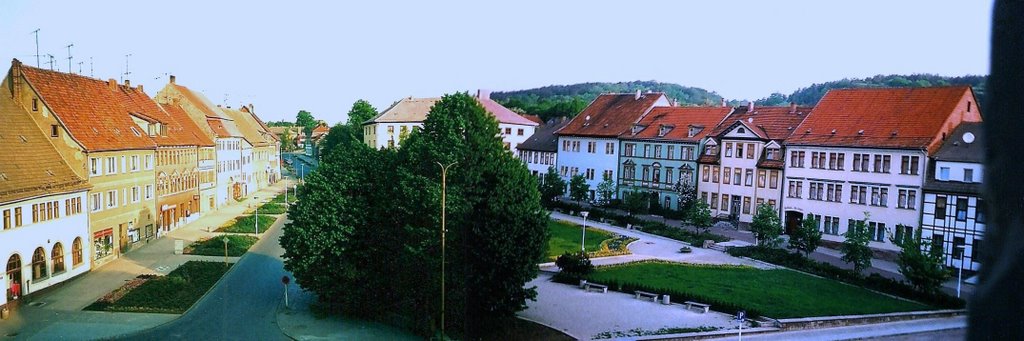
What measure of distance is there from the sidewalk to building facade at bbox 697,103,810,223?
66.9 feet

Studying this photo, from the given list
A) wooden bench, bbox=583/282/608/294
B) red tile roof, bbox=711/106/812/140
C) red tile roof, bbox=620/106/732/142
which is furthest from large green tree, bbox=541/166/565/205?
wooden bench, bbox=583/282/608/294

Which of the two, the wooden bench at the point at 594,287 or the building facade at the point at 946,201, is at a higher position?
the building facade at the point at 946,201

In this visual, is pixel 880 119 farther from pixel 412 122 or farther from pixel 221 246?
pixel 412 122

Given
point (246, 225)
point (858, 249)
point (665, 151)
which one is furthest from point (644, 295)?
point (246, 225)

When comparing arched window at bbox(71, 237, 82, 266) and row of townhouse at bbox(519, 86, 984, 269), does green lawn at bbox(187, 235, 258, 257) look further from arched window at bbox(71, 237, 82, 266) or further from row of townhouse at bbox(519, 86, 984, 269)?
row of townhouse at bbox(519, 86, 984, 269)

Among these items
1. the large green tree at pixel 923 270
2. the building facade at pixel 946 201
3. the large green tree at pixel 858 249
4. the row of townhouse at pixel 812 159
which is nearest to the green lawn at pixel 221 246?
the row of townhouse at pixel 812 159

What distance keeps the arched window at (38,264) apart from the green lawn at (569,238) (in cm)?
1466

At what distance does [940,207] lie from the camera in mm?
23391

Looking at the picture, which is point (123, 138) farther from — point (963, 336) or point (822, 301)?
point (963, 336)

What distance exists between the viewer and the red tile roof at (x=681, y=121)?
33.8 m

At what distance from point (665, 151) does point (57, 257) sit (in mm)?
25126

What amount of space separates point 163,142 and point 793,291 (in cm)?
2291

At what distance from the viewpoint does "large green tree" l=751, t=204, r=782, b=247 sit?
25281 mm

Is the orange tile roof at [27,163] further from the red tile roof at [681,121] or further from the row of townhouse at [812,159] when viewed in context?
the red tile roof at [681,121]
